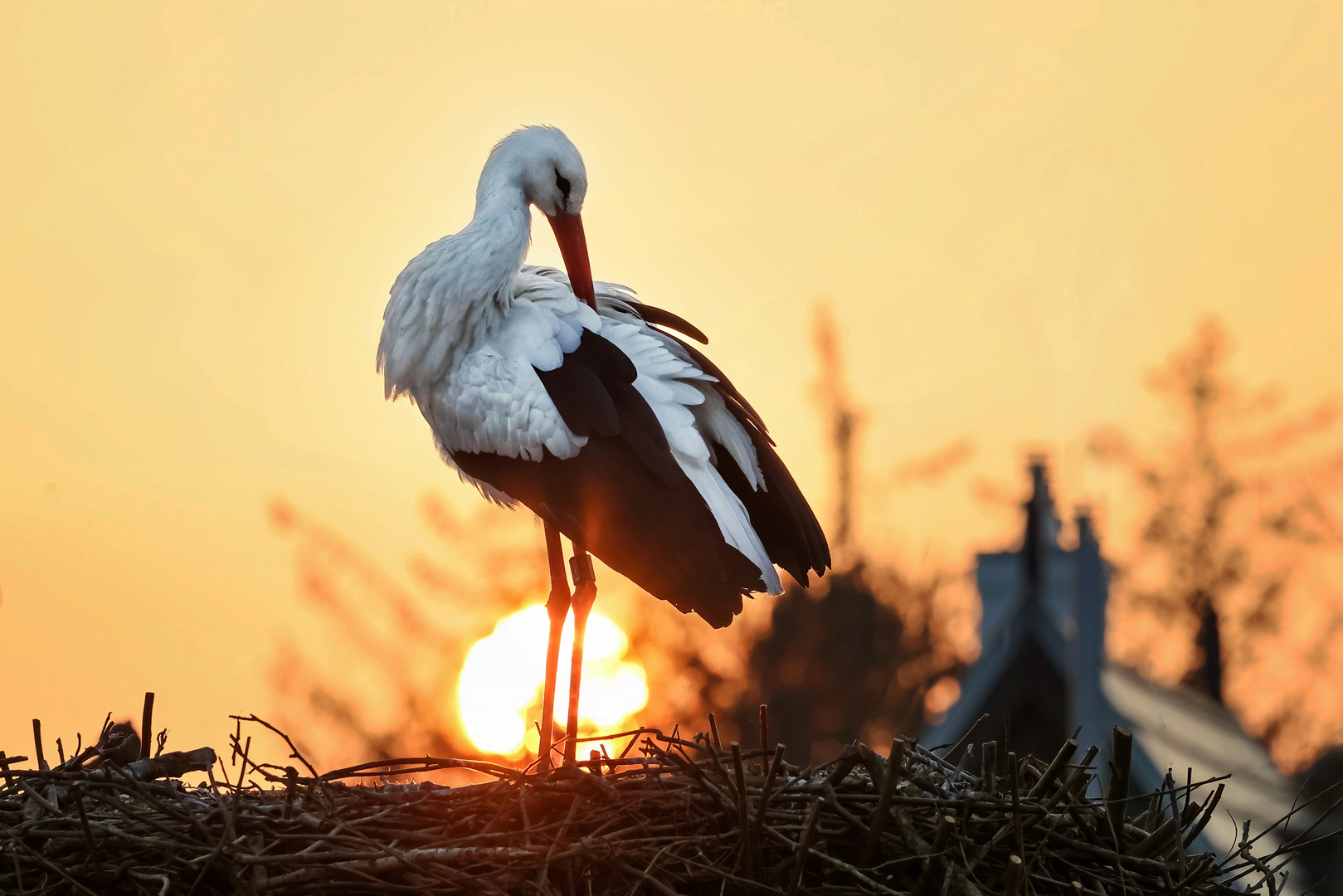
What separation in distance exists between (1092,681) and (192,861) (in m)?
11.0

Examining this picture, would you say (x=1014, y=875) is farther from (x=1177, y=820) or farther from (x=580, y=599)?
(x=580, y=599)

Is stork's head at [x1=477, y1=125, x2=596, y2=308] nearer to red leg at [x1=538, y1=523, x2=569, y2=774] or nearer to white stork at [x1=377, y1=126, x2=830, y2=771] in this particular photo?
white stork at [x1=377, y1=126, x2=830, y2=771]

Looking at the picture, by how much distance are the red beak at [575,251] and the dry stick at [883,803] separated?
2668mm

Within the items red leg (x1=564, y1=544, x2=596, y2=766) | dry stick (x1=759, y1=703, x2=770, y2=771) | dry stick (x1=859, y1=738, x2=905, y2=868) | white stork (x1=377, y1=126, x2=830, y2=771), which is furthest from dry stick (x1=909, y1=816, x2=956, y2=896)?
red leg (x1=564, y1=544, x2=596, y2=766)

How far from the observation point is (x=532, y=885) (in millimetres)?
3980

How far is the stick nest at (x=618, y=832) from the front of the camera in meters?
3.99

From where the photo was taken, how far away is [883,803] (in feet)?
13.2

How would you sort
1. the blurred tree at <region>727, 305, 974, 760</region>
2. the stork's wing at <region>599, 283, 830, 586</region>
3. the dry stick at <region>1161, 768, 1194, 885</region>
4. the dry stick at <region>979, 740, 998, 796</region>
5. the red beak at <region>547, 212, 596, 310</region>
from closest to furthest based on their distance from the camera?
the dry stick at <region>1161, 768, 1194, 885</region> < the dry stick at <region>979, 740, 998, 796</region> < the stork's wing at <region>599, 283, 830, 586</region> < the red beak at <region>547, 212, 596, 310</region> < the blurred tree at <region>727, 305, 974, 760</region>

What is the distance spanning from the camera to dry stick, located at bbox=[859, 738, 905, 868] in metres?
3.97

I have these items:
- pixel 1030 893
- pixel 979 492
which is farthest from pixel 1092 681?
pixel 1030 893

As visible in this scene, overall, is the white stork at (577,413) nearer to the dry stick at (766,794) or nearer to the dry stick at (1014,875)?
the dry stick at (766,794)

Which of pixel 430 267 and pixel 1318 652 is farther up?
pixel 1318 652

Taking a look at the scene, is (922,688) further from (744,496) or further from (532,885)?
(532,885)

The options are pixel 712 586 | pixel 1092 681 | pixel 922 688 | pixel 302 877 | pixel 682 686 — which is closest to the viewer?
pixel 302 877
